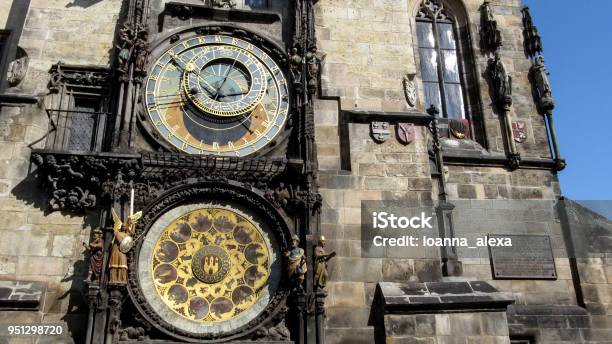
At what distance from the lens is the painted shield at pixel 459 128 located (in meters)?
13.6

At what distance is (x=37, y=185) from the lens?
9.94 metres

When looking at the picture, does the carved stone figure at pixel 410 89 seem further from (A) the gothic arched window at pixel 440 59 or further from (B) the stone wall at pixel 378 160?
(A) the gothic arched window at pixel 440 59

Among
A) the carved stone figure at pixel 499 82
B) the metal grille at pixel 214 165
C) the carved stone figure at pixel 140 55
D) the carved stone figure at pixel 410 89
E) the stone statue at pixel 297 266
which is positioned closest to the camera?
the stone statue at pixel 297 266

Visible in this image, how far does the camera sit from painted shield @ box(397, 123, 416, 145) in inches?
446

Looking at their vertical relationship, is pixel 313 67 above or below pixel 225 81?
above

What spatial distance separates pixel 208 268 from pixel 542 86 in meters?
8.90

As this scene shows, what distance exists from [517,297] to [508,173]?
9.00 feet

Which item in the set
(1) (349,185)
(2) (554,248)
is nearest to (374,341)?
(1) (349,185)

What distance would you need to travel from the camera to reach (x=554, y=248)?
12.3m

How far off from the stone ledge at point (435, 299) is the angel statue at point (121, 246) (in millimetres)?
4179

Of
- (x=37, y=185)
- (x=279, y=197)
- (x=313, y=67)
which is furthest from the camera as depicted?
(x=313, y=67)

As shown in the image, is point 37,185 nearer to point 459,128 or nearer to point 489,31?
point 459,128

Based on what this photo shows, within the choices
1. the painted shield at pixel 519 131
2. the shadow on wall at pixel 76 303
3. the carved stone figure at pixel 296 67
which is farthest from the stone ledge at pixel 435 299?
the shadow on wall at pixel 76 303

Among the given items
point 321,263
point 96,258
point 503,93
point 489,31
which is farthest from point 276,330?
point 489,31
